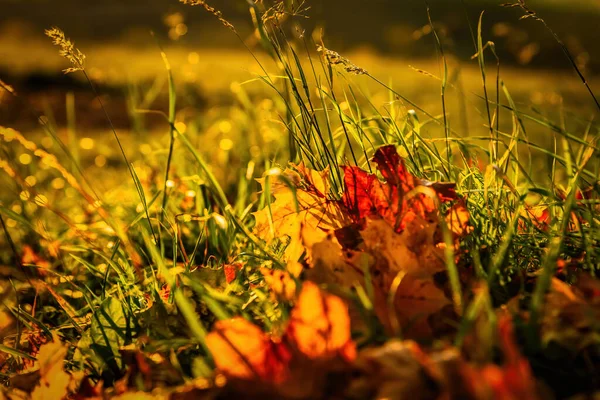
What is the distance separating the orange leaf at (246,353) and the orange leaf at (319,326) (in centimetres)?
3

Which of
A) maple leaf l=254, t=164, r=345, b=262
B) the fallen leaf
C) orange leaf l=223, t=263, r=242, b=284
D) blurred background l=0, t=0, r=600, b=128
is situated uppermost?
blurred background l=0, t=0, r=600, b=128

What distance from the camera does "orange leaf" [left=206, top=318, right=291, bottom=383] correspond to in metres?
0.74

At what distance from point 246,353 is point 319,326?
0.31 ft

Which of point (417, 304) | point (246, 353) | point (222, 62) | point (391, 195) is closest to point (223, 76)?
point (222, 62)

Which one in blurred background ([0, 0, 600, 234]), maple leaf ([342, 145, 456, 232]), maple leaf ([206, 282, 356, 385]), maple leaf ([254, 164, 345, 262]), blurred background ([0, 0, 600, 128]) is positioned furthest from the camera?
blurred background ([0, 0, 600, 128])

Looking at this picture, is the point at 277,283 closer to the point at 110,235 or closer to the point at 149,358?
the point at 149,358

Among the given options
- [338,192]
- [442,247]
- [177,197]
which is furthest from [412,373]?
[177,197]

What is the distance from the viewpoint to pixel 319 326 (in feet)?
2.46

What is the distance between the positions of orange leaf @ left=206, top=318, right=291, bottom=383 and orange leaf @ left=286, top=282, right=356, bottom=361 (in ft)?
0.09

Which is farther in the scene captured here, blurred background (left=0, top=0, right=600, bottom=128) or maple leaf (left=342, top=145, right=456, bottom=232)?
blurred background (left=0, top=0, right=600, bottom=128)

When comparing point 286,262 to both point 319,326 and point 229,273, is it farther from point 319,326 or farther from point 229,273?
point 319,326

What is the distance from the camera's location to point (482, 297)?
0.71 meters

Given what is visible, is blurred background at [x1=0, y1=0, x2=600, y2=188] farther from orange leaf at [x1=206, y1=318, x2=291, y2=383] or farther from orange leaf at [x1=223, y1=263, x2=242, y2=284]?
orange leaf at [x1=206, y1=318, x2=291, y2=383]

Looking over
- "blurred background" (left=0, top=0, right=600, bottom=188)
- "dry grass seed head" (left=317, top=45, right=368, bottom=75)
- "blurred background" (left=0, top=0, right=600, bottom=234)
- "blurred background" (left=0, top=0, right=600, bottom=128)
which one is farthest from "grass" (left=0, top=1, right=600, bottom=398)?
"blurred background" (left=0, top=0, right=600, bottom=128)
